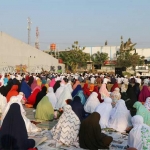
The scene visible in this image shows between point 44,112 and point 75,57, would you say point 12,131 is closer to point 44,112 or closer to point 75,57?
point 44,112

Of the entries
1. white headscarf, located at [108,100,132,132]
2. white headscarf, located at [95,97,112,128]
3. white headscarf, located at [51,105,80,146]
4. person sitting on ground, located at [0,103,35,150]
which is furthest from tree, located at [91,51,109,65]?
person sitting on ground, located at [0,103,35,150]

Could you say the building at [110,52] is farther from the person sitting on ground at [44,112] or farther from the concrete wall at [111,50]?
the person sitting on ground at [44,112]

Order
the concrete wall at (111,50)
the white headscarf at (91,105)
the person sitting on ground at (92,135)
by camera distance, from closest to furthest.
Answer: the person sitting on ground at (92,135), the white headscarf at (91,105), the concrete wall at (111,50)

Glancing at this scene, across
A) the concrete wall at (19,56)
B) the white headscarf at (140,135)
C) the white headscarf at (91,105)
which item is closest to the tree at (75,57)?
the concrete wall at (19,56)

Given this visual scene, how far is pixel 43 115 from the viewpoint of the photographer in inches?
315

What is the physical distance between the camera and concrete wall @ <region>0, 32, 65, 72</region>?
25.9m

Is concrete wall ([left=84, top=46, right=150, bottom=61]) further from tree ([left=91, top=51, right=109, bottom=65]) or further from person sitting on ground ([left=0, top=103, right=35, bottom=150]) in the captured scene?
person sitting on ground ([left=0, top=103, right=35, bottom=150])

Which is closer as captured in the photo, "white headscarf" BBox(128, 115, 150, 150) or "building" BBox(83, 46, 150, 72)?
"white headscarf" BBox(128, 115, 150, 150)

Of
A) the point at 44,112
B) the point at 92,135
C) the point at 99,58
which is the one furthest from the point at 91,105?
the point at 99,58

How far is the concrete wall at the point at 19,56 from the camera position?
25922 mm

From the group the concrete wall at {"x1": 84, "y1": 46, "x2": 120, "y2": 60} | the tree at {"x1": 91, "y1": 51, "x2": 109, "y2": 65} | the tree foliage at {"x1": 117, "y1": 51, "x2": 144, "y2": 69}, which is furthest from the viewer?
the concrete wall at {"x1": 84, "y1": 46, "x2": 120, "y2": 60}

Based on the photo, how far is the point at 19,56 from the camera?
90.3ft

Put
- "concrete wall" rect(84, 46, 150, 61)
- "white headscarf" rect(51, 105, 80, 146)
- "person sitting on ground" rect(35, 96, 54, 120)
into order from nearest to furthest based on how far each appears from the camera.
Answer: "white headscarf" rect(51, 105, 80, 146), "person sitting on ground" rect(35, 96, 54, 120), "concrete wall" rect(84, 46, 150, 61)

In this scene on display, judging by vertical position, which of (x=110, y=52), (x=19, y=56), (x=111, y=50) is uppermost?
(x=111, y=50)
